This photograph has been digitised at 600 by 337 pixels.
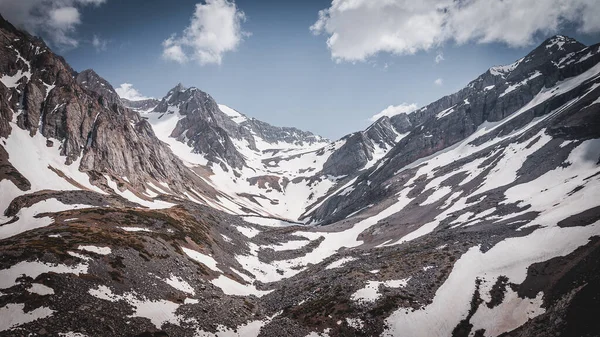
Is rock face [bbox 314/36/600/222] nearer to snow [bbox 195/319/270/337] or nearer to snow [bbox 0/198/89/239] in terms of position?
snow [bbox 0/198/89/239]

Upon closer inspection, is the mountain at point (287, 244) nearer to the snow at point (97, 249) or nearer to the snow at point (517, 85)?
the snow at point (97, 249)

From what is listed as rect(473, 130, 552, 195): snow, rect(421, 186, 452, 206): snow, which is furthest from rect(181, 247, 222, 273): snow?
rect(473, 130, 552, 195): snow

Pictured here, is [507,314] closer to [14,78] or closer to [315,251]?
[315,251]

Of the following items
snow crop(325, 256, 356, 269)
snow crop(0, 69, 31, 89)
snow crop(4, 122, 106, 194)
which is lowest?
snow crop(325, 256, 356, 269)

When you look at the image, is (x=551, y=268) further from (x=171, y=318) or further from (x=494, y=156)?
(x=494, y=156)

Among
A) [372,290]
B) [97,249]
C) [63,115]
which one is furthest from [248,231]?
[63,115]

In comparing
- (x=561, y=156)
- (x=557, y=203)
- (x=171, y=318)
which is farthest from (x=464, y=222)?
(x=171, y=318)
